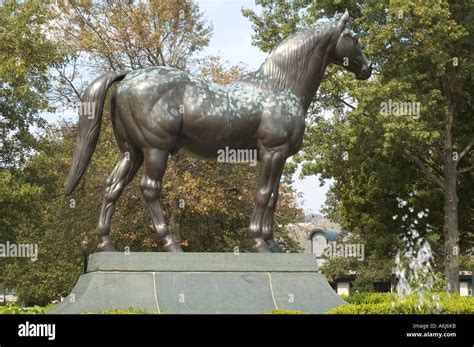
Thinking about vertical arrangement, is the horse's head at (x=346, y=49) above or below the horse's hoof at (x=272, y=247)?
above

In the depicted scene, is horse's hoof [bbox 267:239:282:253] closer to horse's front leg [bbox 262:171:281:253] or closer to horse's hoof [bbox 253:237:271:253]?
horse's front leg [bbox 262:171:281:253]

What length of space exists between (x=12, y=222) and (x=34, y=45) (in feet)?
23.6

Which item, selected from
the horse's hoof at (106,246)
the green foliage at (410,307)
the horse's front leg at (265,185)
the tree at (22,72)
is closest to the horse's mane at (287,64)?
the horse's front leg at (265,185)

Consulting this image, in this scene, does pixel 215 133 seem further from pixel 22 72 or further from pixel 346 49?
pixel 22 72

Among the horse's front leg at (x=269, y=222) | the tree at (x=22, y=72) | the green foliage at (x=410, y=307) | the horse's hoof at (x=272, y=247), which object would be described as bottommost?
the green foliage at (x=410, y=307)

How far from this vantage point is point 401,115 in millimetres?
27203

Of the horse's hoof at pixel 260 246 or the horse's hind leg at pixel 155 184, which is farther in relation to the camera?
the horse's hoof at pixel 260 246

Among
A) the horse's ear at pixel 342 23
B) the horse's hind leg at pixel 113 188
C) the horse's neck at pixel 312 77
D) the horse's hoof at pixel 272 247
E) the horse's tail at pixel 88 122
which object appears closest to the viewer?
the horse's tail at pixel 88 122

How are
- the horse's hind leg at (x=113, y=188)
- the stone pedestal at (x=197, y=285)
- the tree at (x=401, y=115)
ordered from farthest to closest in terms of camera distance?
the tree at (x=401, y=115) → the horse's hind leg at (x=113, y=188) → the stone pedestal at (x=197, y=285)

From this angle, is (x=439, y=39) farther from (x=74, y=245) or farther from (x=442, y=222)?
(x=74, y=245)

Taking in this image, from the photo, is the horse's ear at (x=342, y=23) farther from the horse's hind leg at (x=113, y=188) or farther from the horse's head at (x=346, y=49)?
the horse's hind leg at (x=113, y=188)

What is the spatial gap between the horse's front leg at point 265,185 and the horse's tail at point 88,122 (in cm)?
276

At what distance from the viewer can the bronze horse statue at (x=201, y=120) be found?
12586 millimetres
